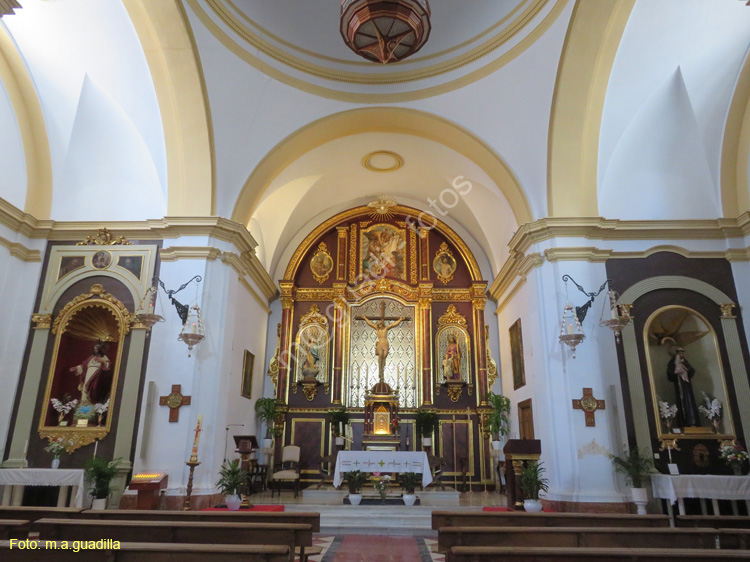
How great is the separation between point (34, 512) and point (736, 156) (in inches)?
446

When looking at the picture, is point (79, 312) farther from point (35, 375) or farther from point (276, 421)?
point (276, 421)

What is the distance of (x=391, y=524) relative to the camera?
7.93 metres

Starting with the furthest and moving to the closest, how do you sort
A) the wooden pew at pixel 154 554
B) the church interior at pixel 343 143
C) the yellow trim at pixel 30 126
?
the yellow trim at pixel 30 126 → the church interior at pixel 343 143 → the wooden pew at pixel 154 554

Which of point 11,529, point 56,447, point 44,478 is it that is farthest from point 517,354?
point 11,529

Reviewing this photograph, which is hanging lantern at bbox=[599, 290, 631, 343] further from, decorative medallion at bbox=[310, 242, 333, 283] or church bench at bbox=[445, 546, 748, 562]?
decorative medallion at bbox=[310, 242, 333, 283]

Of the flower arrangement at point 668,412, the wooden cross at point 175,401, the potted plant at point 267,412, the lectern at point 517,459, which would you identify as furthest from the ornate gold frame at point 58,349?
the flower arrangement at point 668,412

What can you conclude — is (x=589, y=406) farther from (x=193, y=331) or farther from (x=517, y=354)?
(x=193, y=331)

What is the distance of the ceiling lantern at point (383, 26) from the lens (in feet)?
21.3

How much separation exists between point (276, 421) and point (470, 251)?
→ 21.3ft

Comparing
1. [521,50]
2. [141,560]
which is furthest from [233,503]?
[521,50]

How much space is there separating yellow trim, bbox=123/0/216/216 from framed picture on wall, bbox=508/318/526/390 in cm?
655

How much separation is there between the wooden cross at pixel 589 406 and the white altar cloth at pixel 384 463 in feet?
9.44

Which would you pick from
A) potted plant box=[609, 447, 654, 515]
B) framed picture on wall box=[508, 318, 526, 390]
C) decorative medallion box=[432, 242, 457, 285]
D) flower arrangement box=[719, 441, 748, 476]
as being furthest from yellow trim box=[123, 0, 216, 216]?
flower arrangement box=[719, 441, 748, 476]

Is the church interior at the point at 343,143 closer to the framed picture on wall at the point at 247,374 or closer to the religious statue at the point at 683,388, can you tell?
the religious statue at the point at 683,388
